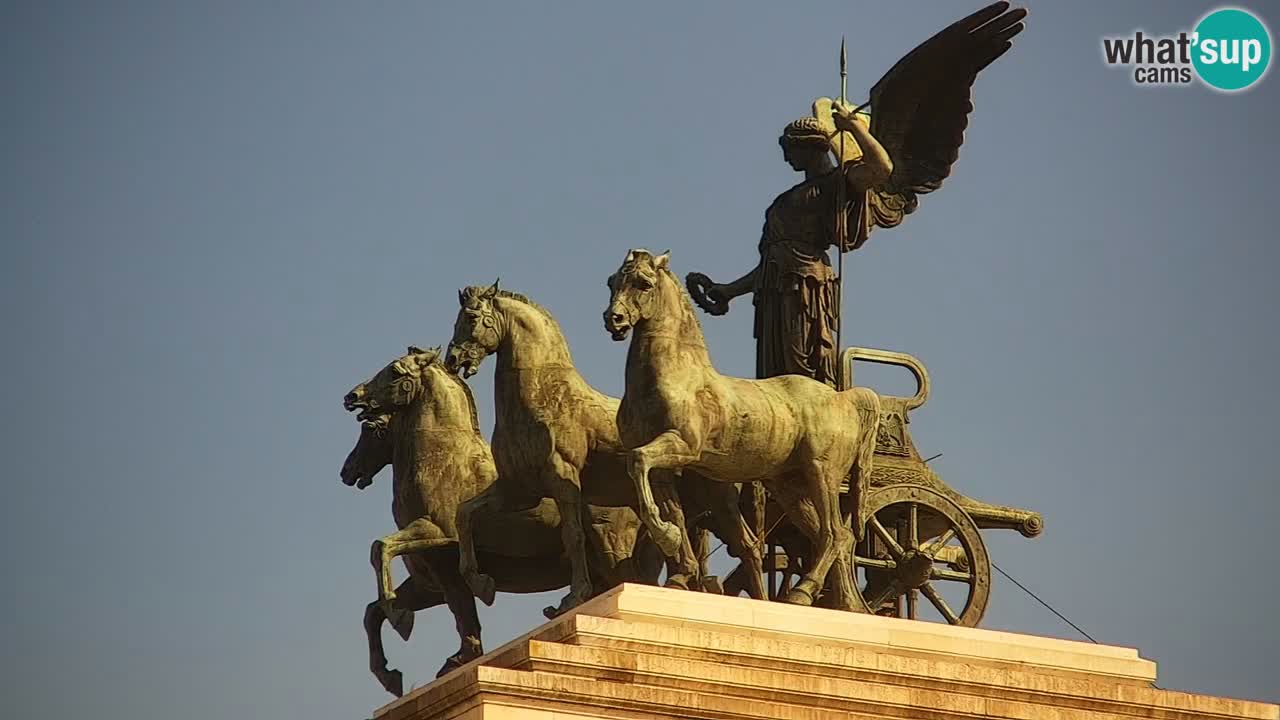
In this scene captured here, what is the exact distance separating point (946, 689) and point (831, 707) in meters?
1.14

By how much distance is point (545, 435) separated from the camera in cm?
2409

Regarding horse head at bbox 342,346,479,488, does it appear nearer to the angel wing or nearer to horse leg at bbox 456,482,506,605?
horse leg at bbox 456,482,506,605

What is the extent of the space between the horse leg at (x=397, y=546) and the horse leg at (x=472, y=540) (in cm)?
79

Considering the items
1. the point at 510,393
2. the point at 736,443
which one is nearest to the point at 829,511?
the point at 736,443

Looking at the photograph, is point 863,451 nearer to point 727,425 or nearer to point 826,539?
point 826,539

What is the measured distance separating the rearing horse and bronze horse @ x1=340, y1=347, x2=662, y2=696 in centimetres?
156

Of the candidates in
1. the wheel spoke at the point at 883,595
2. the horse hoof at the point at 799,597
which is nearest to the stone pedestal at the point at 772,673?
the horse hoof at the point at 799,597

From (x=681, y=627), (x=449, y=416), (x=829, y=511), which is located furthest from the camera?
(x=449, y=416)

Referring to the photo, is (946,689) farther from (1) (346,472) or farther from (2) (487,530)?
(1) (346,472)

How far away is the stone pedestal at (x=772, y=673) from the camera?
71.1ft

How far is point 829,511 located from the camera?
24.1 metres

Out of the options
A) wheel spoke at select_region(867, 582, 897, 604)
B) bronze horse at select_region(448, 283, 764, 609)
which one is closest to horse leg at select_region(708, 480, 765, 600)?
bronze horse at select_region(448, 283, 764, 609)

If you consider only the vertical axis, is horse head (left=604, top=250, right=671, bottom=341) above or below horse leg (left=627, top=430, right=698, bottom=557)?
above

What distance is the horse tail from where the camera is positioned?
80.7 ft
